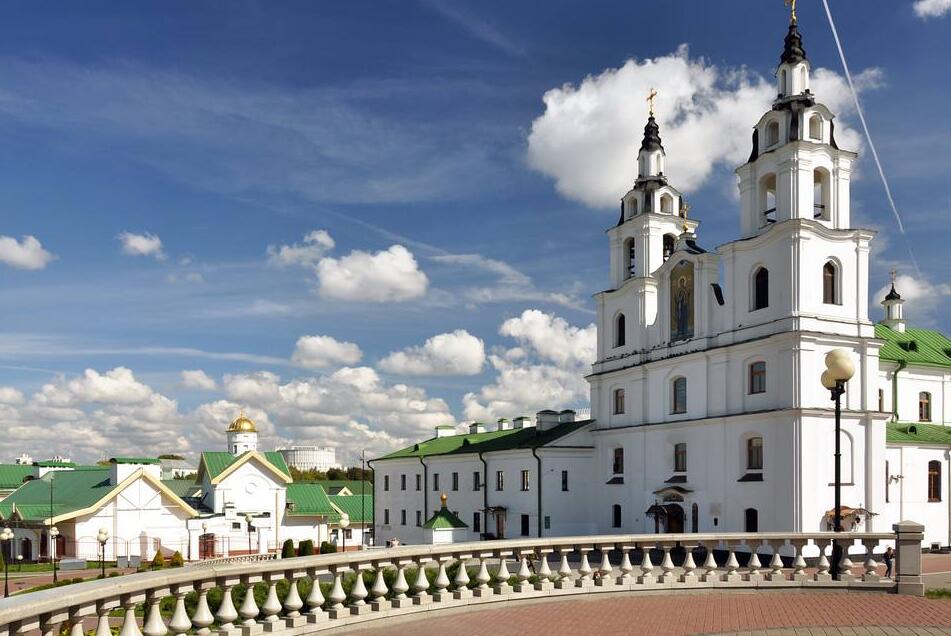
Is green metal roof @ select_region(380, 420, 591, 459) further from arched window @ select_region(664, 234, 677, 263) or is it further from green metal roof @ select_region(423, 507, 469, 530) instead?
arched window @ select_region(664, 234, 677, 263)

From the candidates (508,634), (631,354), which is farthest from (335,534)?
(508,634)

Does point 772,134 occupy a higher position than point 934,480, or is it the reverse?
point 772,134

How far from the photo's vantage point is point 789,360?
1383 inches

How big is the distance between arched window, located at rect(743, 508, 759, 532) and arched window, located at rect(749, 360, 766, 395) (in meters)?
4.79

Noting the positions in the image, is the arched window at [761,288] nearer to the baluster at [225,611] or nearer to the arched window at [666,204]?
the arched window at [666,204]

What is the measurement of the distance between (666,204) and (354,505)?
1462 inches

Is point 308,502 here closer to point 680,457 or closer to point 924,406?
point 680,457

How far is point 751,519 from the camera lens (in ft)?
121

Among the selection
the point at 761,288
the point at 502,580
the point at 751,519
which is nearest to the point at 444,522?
the point at 751,519

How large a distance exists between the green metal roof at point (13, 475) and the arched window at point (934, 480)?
62.8 metres

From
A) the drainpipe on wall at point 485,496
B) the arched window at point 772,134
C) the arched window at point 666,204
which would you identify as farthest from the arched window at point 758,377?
the drainpipe on wall at point 485,496

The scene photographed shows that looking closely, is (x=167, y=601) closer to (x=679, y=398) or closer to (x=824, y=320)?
(x=824, y=320)

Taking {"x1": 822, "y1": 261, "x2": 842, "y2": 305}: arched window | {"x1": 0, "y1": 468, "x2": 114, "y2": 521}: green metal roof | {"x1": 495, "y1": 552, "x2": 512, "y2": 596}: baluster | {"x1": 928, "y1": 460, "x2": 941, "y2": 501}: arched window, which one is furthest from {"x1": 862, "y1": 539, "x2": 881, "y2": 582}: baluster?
{"x1": 0, "y1": 468, "x2": 114, "y2": 521}: green metal roof

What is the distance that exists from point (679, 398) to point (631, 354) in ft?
14.7
